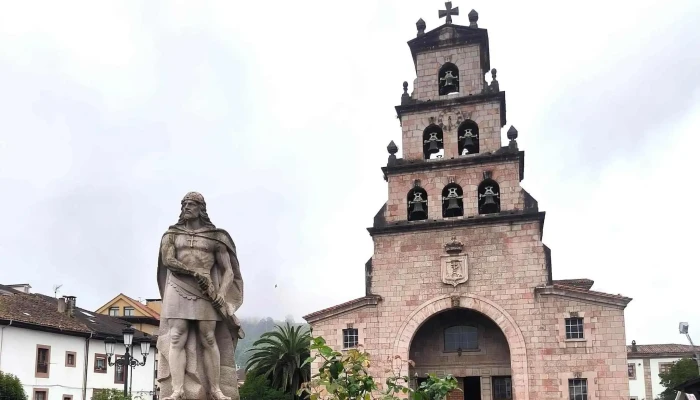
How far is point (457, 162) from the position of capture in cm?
2744

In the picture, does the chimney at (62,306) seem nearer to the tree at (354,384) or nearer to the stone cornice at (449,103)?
the stone cornice at (449,103)

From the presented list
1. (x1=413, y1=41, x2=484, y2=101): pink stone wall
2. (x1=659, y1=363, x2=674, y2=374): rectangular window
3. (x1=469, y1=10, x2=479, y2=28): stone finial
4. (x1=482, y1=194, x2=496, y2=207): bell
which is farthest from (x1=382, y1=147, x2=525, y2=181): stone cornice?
(x1=659, y1=363, x2=674, y2=374): rectangular window

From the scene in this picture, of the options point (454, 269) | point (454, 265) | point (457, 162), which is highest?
point (457, 162)

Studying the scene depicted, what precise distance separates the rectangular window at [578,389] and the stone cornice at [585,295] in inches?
107

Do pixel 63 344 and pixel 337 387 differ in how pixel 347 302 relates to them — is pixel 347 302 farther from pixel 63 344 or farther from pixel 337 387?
pixel 337 387

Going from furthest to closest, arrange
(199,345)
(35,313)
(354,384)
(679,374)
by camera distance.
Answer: (679,374), (35,313), (354,384), (199,345)

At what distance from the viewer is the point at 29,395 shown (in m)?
32.4

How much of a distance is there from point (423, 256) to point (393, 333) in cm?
299

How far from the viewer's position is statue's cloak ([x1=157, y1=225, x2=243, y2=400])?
266 inches

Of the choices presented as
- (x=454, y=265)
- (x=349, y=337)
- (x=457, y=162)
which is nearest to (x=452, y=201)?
(x=457, y=162)

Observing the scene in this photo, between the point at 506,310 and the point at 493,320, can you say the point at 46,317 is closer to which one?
the point at 493,320

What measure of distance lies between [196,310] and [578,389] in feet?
67.7

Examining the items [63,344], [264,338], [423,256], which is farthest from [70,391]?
[423,256]

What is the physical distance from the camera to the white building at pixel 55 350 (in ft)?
105
